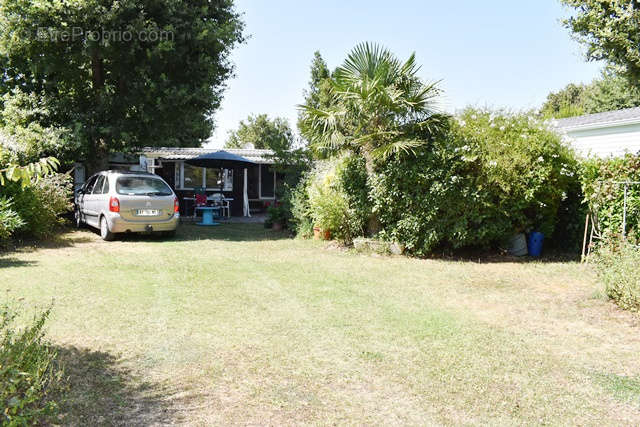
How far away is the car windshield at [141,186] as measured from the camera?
11383 mm

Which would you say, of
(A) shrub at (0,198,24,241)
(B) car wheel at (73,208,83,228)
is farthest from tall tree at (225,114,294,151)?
(A) shrub at (0,198,24,241)

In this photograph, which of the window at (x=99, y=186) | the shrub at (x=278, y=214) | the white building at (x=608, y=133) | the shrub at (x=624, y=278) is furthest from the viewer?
the shrub at (x=278, y=214)

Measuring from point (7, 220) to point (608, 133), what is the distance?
15972 millimetres

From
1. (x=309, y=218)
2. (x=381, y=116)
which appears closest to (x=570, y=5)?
(x=381, y=116)

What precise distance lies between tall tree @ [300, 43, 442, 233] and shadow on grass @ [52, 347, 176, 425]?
709 cm

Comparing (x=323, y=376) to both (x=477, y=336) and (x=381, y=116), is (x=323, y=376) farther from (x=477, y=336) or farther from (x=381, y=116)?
(x=381, y=116)

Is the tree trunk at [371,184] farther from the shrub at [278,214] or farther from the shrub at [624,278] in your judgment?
the shrub at [624,278]

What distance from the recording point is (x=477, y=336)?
186 inches

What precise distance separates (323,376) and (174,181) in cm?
1968

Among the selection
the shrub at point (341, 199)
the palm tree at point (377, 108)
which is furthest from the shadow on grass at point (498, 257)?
the palm tree at point (377, 108)

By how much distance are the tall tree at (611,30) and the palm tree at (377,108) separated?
31.7ft

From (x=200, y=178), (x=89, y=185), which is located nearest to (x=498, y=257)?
(x=89, y=185)

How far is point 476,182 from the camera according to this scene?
9570 mm

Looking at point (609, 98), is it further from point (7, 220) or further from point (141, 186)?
point (7, 220)
